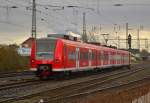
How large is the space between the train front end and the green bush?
1849cm

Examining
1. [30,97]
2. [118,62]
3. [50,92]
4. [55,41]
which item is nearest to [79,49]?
[55,41]

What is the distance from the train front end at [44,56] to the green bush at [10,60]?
18490 millimetres

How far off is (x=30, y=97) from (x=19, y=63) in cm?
3622

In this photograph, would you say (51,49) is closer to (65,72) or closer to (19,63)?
(65,72)

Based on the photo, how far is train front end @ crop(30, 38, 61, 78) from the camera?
31.3 m

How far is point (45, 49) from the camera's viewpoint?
31.6 metres

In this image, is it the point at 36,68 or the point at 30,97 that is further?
the point at 36,68

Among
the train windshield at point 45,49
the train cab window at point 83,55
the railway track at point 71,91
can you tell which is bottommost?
the railway track at point 71,91

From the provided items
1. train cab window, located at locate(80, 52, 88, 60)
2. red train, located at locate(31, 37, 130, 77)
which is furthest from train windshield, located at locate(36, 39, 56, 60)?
train cab window, located at locate(80, 52, 88, 60)

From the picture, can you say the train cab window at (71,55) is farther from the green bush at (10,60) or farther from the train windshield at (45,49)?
the green bush at (10,60)

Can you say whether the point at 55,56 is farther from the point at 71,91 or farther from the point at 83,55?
the point at 71,91

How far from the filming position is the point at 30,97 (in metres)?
19.4

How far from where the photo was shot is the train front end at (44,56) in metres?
31.3

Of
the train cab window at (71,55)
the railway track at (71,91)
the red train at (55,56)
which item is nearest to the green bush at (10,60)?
the red train at (55,56)
